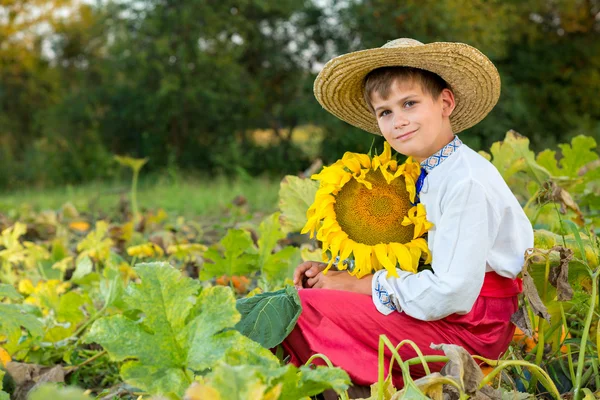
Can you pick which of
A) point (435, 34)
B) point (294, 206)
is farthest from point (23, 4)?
point (294, 206)

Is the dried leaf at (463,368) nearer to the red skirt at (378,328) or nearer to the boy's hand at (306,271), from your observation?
the red skirt at (378,328)

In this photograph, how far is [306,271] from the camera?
81.4 inches

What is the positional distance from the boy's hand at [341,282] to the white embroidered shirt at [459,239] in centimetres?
7

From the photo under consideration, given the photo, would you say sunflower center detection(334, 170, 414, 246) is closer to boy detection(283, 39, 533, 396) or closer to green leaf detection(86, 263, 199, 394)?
boy detection(283, 39, 533, 396)

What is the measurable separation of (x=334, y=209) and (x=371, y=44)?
34.2 feet

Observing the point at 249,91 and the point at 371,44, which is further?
the point at 249,91

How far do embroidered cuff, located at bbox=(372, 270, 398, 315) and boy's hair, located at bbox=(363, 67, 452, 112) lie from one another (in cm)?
48

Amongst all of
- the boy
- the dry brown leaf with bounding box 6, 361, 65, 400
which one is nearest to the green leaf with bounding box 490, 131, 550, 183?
the boy

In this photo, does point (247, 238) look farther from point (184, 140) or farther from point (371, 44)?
point (184, 140)

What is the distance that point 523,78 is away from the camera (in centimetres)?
1464

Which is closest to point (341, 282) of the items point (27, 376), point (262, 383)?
point (262, 383)

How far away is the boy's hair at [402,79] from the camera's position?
6.24 feet

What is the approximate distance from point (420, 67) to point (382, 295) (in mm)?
611

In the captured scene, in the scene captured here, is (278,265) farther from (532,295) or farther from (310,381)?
(310,381)
